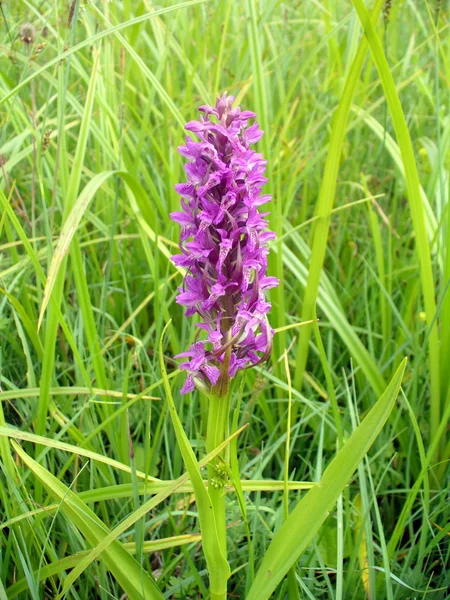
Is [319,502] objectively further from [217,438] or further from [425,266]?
[425,266]

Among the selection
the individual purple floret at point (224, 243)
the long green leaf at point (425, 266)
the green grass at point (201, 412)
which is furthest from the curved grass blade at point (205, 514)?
the long green leaf at point (425, 266)

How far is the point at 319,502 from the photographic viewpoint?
1.28 m

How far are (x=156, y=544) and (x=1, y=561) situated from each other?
431 mm

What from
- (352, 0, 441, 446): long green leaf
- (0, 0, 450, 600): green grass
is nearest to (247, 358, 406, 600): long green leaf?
(0, 0, 450, 600): green grass

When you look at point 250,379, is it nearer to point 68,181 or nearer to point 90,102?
point 68,181

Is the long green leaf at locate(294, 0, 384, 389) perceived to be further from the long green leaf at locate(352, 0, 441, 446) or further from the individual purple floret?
the individual purple floret

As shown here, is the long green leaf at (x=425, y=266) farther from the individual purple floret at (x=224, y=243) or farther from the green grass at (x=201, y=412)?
the individual purple floret at (x=224, y=243)

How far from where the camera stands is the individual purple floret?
1245mm

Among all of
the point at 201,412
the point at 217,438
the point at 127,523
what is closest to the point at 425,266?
the point at 201,412

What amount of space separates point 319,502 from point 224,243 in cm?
60

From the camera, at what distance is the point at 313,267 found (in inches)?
80.4

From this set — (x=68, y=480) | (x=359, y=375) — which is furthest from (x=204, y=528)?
(x=359, y=375)

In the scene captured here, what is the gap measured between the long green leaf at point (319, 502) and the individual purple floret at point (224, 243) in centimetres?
28

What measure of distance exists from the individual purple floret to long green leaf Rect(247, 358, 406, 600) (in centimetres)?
28
